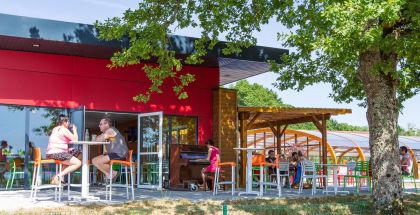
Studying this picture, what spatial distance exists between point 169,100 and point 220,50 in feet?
6.45

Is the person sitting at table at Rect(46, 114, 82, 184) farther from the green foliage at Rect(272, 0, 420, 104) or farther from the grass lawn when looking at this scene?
the green foliage at Rect(272, 0, 420, 104)

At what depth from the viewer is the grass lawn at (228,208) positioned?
8430 mm

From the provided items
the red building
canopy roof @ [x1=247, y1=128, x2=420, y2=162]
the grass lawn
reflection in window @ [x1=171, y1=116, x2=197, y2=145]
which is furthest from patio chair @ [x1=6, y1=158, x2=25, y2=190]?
canopy roof @ [x1=247, y1=128, x2=420, y2=162]

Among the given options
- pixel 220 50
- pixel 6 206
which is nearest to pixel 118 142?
pixel 6 206

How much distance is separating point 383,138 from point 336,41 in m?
2.27

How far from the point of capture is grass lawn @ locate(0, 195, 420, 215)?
8.43 meters

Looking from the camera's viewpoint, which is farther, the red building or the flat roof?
the red building

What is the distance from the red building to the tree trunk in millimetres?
5088

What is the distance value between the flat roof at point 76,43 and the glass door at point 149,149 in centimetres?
178

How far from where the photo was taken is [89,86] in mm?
13625

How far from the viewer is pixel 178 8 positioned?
12.6 meters

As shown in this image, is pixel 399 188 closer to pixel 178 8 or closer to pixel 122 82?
pixel 178 8

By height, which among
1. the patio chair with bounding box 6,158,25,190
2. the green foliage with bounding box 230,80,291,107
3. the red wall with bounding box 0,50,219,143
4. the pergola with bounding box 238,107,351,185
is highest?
the green foliage with bounding box 230,80,291,107

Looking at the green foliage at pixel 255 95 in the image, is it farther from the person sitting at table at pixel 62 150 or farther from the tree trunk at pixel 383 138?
the person sitting at table at pixel 62 150
